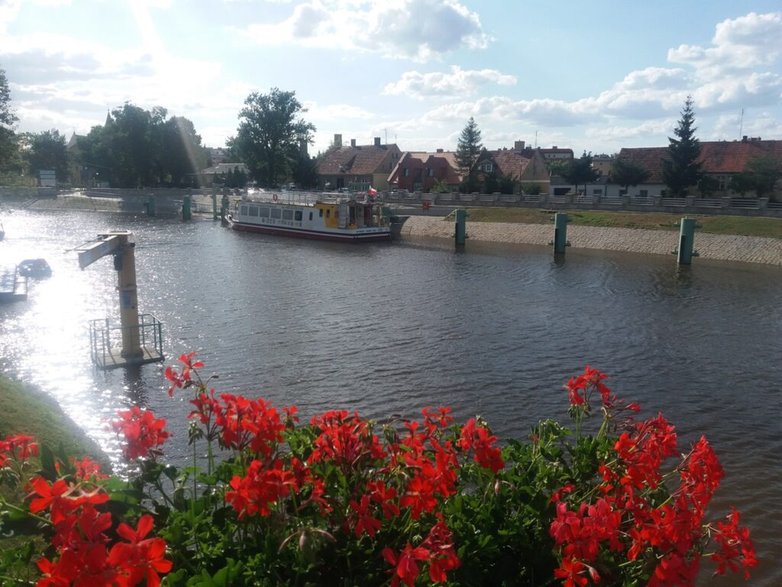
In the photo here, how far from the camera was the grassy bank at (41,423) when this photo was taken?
11195 millimetres

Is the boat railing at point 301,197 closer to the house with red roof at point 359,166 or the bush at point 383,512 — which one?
the house with red roof at point 359,166

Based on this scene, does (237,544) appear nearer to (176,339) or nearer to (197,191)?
(176,339)

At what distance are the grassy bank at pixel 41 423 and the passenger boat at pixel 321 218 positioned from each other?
38.5 metres

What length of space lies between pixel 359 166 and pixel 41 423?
88932 mm

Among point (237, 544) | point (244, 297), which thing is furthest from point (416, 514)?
point (244, 297)

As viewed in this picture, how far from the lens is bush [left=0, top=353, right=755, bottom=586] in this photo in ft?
12.5

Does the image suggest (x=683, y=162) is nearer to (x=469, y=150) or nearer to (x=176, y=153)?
(x=469, y=150)

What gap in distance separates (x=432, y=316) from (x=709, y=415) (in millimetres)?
11799

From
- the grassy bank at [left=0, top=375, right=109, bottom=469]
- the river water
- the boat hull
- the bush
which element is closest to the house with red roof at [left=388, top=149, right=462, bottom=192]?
the boat hull

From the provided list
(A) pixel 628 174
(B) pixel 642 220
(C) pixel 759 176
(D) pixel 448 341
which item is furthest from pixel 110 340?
(A) pixel 628 174

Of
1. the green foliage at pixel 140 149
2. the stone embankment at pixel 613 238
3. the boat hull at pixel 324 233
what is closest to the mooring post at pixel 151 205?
the green foliage at pixel 140 149

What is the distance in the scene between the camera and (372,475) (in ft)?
14.6

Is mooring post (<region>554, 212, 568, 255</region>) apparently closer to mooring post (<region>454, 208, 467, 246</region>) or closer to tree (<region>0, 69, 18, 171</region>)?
mooring post (<region>454, 208, 467, 246</region>)

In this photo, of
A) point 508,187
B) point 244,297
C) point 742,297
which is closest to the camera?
point 244,297
